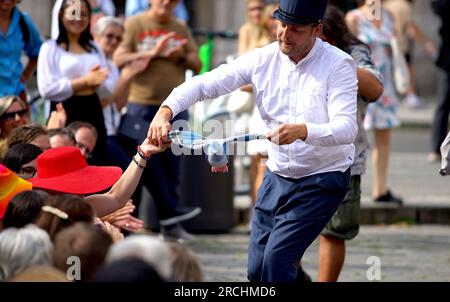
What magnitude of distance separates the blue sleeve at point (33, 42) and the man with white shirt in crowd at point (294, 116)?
11.6 ft

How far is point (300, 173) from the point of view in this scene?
6648 mm

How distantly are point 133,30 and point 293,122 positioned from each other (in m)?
4.34

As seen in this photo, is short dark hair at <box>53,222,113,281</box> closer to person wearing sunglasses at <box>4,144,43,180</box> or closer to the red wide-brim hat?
the red wide-brim hat

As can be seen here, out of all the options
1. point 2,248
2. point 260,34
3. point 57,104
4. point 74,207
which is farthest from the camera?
point 260,34

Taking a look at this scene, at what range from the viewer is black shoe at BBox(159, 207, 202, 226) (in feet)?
34.6

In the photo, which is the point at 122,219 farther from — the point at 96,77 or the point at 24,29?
the point at 24,29

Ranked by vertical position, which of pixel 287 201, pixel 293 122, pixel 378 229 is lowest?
pixel 378 229

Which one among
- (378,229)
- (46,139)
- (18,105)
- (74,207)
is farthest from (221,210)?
(74,207)

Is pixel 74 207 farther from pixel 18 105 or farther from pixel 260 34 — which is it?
pixel 260 34

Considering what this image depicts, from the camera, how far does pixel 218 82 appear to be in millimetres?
6590

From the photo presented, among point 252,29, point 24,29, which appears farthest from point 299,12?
point 252,29

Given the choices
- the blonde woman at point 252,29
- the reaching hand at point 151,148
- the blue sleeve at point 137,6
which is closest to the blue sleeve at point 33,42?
the blonde woman at point 252,29

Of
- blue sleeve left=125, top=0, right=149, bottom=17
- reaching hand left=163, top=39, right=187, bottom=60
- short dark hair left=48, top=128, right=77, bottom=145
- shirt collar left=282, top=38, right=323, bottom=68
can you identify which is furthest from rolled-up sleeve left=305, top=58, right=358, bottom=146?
blue sleeve left=125, top=0, right=149, bottom=17

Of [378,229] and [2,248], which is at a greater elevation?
[2,248]
